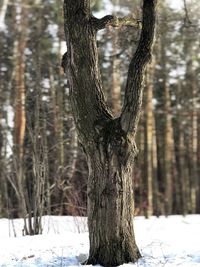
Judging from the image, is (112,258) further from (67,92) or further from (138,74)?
(67,92)

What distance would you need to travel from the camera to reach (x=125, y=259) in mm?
6641

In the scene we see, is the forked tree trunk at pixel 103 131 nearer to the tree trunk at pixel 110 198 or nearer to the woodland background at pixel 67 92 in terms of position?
the tree trunk at pixel 110 198

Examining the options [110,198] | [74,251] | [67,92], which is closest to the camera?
[110,198]

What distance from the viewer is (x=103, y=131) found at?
6.68 meters

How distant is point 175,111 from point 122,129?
2055 centimetres

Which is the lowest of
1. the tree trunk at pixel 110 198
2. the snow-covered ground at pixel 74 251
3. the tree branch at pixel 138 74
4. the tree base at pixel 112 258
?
the snow-covered ground at pixel 74 251

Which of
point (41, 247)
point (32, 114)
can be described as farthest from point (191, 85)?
point (41, 247)

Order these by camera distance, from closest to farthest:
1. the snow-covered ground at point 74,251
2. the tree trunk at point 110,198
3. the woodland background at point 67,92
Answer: the tree trunk at point 110,198, the snow-covered ground at point 74,251, the woodland background at point 67,92

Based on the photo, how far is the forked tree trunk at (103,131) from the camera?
6.57 meters

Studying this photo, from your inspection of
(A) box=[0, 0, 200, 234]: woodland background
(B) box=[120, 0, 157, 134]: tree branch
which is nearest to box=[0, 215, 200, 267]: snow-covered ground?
(B) box=[120, 0, 157, 134]: tree branch

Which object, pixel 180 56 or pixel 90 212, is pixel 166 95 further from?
pixel 90 212

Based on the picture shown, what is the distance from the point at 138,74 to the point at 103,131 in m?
0.90

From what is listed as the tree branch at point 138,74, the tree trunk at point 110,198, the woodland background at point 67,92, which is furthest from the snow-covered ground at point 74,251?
the woodland background at point 67,92

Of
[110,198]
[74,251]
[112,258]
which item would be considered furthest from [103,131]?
[74,251]
